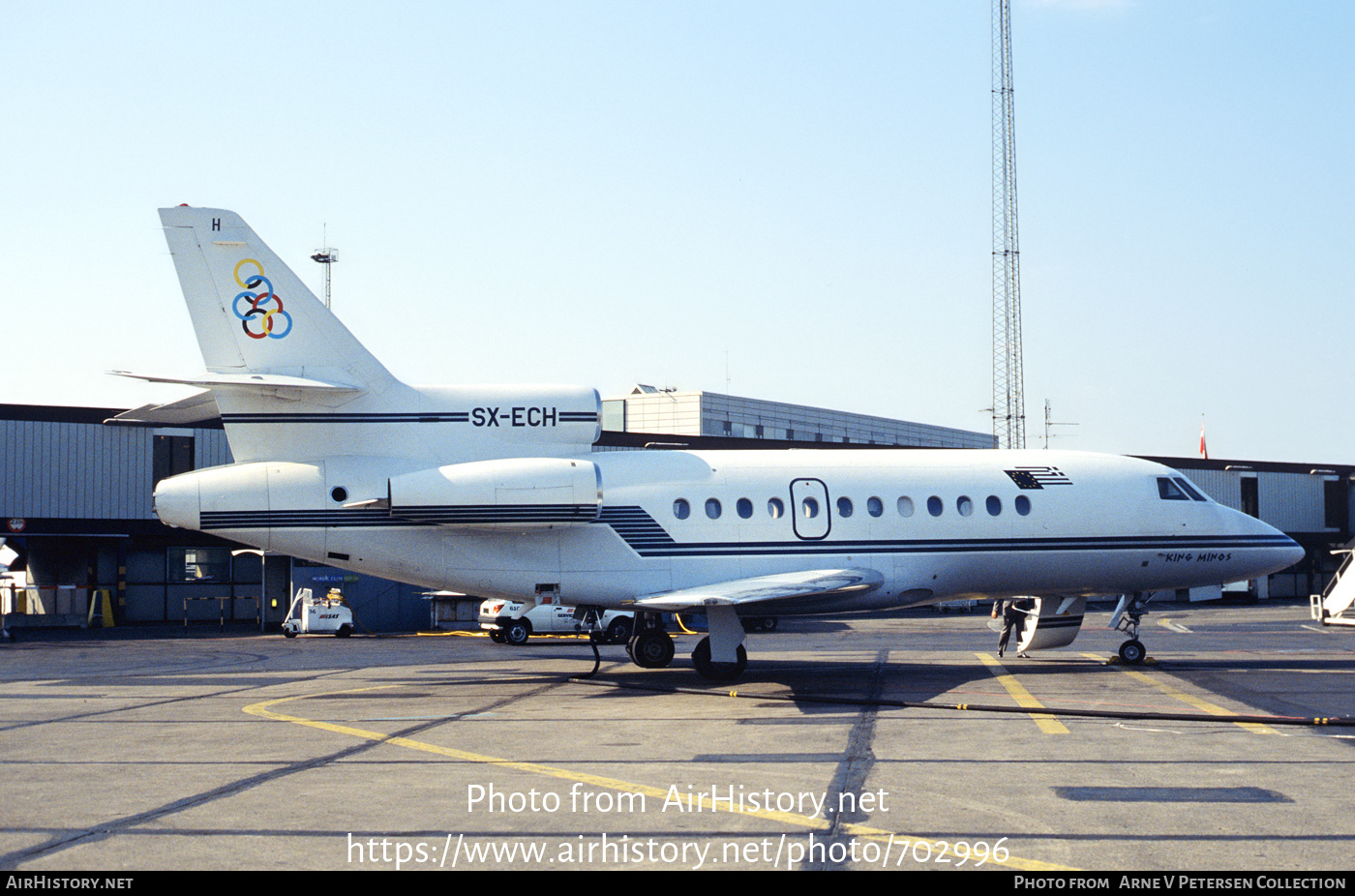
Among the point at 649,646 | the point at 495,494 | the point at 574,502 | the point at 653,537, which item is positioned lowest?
the point at 649,646

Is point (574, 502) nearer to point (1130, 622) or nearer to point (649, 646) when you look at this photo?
point (649, 646)

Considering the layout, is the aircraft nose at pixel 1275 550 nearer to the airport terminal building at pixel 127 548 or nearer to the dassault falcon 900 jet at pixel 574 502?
the dassault falcon 900 jet at pixel 574 502

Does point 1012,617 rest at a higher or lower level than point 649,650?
higher

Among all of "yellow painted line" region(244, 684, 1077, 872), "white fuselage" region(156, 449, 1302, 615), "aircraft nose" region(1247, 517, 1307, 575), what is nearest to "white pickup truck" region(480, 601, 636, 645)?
"white fuselage" region(156, 449, 1302, 615)

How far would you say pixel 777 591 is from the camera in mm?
18594

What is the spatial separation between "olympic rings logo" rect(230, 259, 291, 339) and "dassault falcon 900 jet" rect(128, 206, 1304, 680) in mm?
32

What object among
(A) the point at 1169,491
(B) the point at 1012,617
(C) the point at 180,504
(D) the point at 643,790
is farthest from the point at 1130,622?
(C) the point at 180,504

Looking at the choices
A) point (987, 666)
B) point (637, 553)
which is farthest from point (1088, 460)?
point (637, 553)

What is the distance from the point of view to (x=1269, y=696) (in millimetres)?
17125

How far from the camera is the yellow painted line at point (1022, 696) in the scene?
14153 millimetres

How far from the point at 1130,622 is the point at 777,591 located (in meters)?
8.44

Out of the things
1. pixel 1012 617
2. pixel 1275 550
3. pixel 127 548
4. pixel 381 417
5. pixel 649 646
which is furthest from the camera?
pixel 127 548

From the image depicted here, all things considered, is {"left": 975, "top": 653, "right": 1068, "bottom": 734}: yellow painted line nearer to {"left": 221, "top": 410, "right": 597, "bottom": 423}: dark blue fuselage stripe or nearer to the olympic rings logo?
{"left": 221, "top": 410, "right": 597, "bottom": 423}: dark blue fuselage stripe

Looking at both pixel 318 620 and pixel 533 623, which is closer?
pixel 533 623
